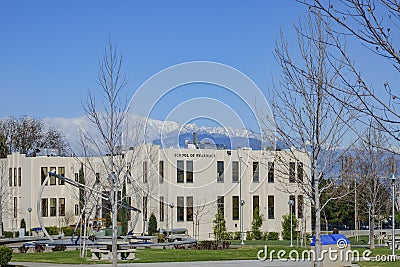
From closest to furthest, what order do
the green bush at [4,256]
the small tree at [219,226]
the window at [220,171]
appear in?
1. the green bush at [4,256]
2. the small tree at [219,226]
3. the window at [220,171]

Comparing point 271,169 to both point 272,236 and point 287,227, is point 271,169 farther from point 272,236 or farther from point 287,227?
point 287,227

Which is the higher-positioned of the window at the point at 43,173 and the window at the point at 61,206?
the window at the point at 43,173

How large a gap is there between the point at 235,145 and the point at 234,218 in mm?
6020

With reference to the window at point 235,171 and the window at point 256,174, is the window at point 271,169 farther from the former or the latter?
the window at point 235,171

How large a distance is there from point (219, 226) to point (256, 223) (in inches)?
140

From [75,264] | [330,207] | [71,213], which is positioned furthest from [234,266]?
[330,207]

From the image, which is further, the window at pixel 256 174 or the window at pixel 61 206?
the window at pixel 61 206

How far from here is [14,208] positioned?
5706 centimetres

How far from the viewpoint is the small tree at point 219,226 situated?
49781mm

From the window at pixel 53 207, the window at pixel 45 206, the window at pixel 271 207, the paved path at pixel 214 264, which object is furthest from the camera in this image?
the window at pixel 53 207
